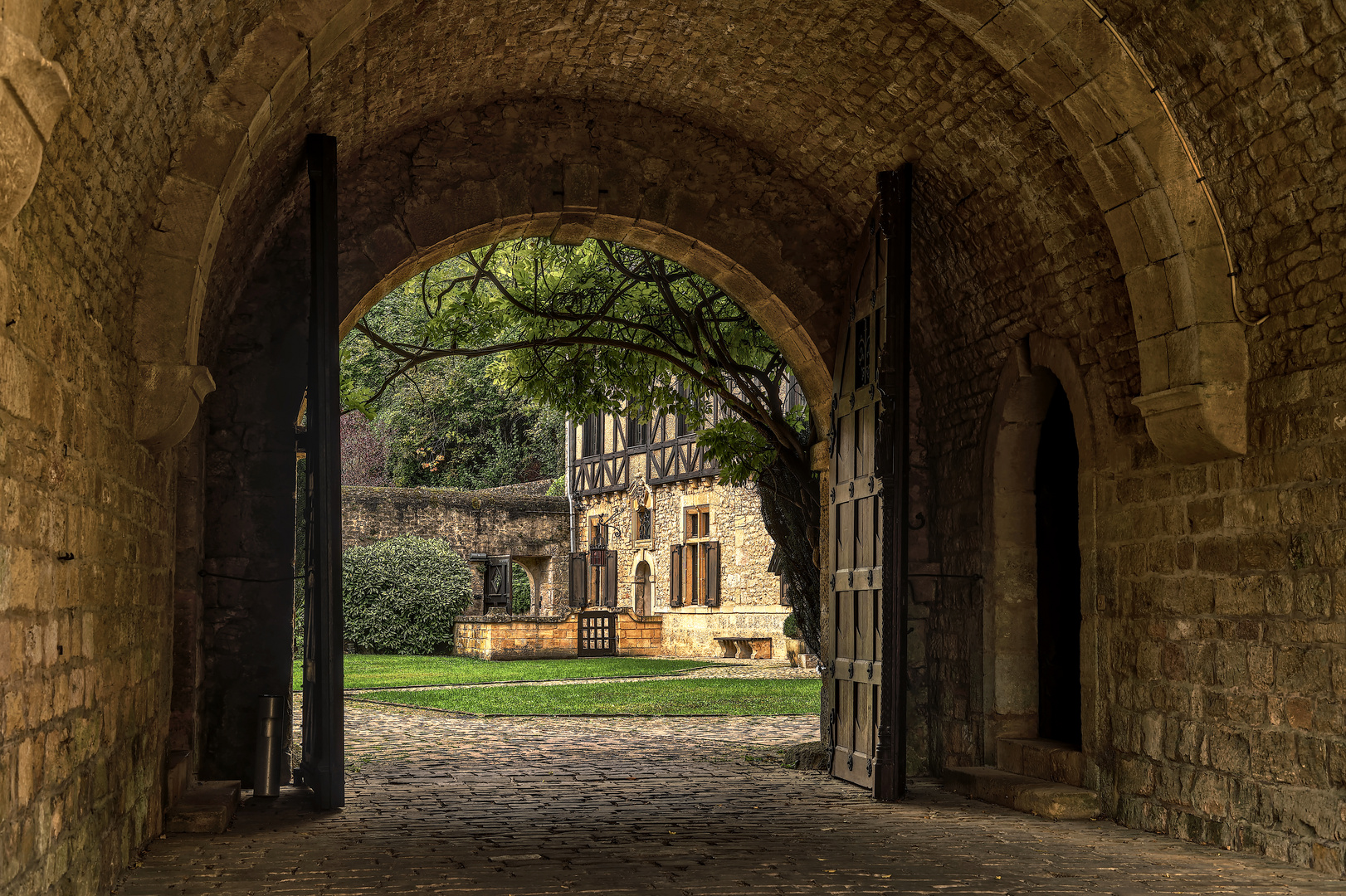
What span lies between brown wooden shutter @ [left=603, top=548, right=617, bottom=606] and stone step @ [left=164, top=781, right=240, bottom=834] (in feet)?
62.8

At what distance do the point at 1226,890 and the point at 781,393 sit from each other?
15.9 metres

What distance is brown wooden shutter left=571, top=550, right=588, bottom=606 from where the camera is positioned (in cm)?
2550

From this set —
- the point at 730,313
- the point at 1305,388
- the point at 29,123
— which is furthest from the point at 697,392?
the point at 29,123

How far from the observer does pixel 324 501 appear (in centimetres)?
598

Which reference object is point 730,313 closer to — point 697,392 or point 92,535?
point 697,392

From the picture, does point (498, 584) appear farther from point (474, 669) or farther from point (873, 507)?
point (873, 507)

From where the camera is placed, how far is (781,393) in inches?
790

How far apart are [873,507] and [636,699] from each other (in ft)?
22.0

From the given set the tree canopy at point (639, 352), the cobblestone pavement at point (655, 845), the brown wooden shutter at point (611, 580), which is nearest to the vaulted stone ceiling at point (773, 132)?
the tree canopy at point (639, 352)

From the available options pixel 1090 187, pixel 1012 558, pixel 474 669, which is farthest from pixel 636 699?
pixel 1090 187

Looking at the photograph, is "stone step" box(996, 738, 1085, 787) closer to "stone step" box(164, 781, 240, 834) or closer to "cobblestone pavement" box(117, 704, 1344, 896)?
"cobblestone pavement" box(117, 704, 1344, 896)

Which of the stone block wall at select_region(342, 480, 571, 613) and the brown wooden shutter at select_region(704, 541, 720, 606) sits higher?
the stone block wall at select_region(342, 480, 571, 613)

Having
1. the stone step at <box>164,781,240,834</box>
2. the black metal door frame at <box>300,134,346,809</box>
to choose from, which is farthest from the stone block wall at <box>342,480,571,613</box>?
the stone step at <box>164,781,240,834</box>

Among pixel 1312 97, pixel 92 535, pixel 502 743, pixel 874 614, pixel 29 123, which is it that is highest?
pixel 1312 97
